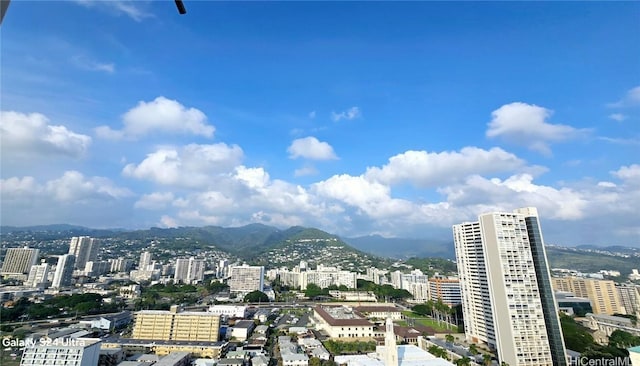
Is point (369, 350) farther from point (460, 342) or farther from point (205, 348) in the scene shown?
point (205, 348)

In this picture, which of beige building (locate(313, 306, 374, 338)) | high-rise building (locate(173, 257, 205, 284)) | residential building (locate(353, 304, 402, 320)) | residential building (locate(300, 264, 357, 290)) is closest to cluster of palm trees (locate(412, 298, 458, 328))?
residential building (locate(353, 304, 402, 320))

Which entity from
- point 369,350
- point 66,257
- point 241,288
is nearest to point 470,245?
point 369,350

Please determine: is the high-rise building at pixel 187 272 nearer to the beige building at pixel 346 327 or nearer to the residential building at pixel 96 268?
the residential building at pixel 96 268

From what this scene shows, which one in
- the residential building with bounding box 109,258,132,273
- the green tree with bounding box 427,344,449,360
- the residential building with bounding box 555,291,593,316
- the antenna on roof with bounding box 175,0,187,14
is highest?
the antenna on roof with bounding box 175,0,187,14

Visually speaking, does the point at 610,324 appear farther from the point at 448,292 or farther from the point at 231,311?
the point at 231,311

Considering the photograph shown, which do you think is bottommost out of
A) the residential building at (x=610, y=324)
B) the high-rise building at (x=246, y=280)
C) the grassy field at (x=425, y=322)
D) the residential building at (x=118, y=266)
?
the grassy field at (x=425, y=322)

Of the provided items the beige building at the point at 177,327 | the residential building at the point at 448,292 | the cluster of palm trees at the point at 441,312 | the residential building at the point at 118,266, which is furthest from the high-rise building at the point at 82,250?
the residential building at the point at 448,292

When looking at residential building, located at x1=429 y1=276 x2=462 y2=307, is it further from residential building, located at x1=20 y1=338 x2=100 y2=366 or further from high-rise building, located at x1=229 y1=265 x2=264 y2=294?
residential building, located at x1=20 y1=338 x2=100 y2=366
